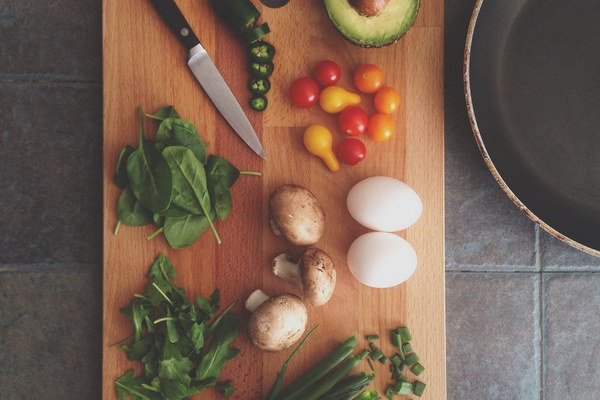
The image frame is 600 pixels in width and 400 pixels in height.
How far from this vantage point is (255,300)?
858mm

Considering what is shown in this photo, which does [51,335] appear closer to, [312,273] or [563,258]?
[312,273]

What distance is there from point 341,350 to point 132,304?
0.37 meters

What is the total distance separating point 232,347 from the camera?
850mm

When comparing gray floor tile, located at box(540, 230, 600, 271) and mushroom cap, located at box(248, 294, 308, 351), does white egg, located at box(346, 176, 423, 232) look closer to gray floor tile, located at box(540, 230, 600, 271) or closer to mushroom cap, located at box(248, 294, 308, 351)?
mushroom cap, located at box(248, 294, 308, 351)

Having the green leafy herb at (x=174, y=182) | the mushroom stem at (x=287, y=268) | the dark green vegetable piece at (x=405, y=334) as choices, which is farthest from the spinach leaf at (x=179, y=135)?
the dark green vegetable piece at (x=405, y=334)

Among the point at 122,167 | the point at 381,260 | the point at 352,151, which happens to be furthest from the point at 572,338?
the point at 122,167

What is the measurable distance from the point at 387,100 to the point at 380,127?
48mm

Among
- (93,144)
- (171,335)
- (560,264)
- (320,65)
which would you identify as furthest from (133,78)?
(560,264)

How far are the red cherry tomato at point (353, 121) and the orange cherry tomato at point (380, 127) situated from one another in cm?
1

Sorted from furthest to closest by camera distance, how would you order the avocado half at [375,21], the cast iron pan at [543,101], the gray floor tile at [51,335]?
the gray floor tile at [51,335] → the cast iron pan at [543,101] → the avocado half at [375,21]

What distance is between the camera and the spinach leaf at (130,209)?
2.74 feet

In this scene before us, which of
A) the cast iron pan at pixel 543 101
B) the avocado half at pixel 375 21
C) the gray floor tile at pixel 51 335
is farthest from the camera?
the gray floor tile at pixel 51 335

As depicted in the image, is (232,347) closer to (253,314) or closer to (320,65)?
(253,314)

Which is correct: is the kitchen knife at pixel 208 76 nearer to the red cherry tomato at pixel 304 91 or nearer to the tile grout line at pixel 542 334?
the red cherry tomato at pixel 304 91
